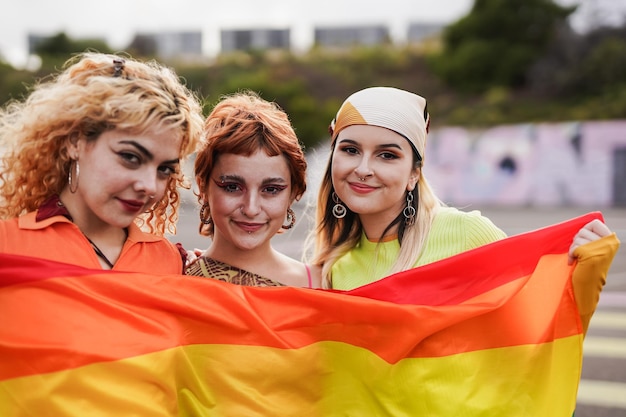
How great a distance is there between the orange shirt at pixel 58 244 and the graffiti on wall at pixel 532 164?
25.3 m

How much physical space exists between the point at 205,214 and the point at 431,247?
3.66ft

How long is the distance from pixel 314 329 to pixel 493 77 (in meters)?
34.4

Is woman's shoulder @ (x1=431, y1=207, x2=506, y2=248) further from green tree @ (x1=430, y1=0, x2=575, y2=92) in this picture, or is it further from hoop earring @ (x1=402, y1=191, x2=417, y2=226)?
green tree @ (x1=430, y1=0, x2=575, y2=92)

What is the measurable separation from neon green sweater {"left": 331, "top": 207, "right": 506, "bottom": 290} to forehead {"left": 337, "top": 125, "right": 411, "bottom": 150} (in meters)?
0.43

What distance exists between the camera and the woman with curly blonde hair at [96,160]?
2.46 meters

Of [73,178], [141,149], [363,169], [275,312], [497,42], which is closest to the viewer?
[141,149]

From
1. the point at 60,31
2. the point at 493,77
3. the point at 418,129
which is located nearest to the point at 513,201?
the point at 493,77

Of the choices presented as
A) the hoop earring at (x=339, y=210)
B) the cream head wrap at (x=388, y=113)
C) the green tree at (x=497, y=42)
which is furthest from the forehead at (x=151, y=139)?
the green tree at (x=497, y=42)

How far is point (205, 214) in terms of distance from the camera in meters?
3.32

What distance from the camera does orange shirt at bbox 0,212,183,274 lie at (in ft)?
8.05

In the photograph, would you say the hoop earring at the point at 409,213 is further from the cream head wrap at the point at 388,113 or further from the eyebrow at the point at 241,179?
the eyebrow at the point at 241,179

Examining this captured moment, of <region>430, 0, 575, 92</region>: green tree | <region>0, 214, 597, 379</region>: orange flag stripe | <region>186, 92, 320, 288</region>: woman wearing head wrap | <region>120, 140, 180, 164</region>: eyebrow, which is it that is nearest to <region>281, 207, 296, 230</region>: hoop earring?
<region>186, 92, 320, 288</region>: woman wearing head wrap

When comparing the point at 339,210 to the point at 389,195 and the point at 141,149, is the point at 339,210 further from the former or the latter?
the point at 141,149

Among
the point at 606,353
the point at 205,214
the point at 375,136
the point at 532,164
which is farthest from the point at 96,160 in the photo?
the point at 532,164
